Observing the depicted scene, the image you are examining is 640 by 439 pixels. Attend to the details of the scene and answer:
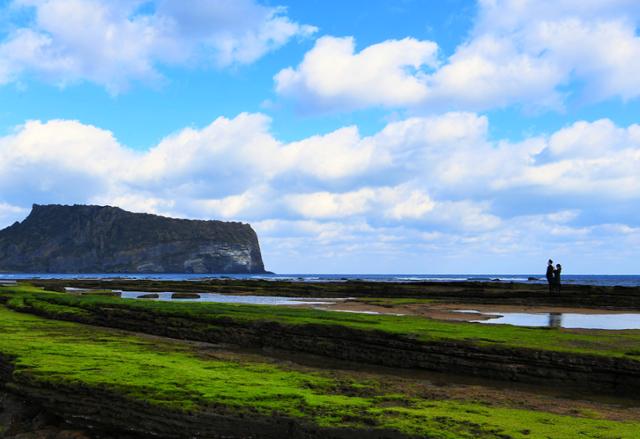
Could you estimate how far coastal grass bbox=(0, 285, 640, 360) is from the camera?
20031 mm

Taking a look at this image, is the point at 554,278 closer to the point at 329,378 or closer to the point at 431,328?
the point at 431,328

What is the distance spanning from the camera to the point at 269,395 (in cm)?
1267

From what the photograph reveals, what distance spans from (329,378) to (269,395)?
11.2ft

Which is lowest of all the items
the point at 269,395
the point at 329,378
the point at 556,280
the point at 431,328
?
the point at 329,378

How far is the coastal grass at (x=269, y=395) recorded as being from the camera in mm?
10695

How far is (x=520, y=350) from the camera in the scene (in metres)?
19.2

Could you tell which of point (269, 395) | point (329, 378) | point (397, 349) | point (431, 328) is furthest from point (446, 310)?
point (269, 395)

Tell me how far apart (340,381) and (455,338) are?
760 cm

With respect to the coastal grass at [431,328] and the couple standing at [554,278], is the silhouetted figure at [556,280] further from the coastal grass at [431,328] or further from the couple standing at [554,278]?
the coastal grass at [431,328]

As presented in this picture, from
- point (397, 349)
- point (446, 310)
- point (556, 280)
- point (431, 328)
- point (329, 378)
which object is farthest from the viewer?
point (556, 280)

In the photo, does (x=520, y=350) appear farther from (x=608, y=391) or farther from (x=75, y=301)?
(x=75, y=301)

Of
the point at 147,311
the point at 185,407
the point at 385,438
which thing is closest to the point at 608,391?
the point at 385,438

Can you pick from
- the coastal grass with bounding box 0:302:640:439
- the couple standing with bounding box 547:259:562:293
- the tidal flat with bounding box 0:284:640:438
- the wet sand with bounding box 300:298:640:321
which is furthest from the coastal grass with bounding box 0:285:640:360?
the couple standing with bounding box 547:259:562:293

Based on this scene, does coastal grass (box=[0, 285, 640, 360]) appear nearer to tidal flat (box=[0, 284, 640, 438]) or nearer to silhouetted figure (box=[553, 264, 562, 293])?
tidal flat (box=[0, 284, 640, 438])
